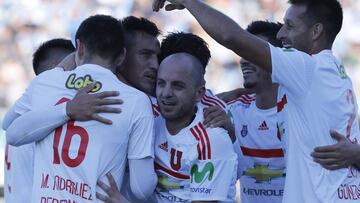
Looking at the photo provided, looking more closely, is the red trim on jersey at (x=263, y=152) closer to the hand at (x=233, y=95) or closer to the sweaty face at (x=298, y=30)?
the hand at (x=233, y=95)

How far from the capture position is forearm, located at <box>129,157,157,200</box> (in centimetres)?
467

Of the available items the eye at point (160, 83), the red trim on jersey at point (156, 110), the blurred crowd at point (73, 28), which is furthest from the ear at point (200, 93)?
the blurred crowd at point (73, 28)

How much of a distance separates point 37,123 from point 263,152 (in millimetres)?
1868

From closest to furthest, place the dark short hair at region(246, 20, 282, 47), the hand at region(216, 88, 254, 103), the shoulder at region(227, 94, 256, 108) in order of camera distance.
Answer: the dark short hair at region(246, 20, 282, 47) → the shoulder at region(227, 94, 256, 108) → the hand at region(216, 88, 254, 103)

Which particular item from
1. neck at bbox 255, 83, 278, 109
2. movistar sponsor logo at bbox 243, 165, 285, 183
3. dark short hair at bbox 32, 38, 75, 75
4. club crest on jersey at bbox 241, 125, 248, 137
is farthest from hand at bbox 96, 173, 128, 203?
dark short hair at bbox 32, 38, 75, 75

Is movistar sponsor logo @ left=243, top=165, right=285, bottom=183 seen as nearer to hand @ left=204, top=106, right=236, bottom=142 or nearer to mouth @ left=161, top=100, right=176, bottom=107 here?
hand @ left=204, top=106, right=236, bottom=142

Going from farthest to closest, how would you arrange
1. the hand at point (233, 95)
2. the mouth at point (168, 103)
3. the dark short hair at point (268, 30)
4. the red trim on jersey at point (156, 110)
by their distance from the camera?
the hand at point (233, 95), the dark short hair at point (268, 30), the red trim on jersey at point (156, 110), the mouth at point (168, 103)

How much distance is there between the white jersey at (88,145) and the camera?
4586 mm

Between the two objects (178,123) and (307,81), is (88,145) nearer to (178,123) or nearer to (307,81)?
(178,123)

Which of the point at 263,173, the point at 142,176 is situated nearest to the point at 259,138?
the point at 263,173

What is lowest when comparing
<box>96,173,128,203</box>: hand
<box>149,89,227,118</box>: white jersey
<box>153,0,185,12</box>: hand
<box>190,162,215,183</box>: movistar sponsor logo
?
<box>96,173,128,203</box>: hand

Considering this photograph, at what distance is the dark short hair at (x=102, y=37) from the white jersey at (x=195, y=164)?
0.61 metres

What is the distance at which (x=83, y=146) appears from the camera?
460 cm

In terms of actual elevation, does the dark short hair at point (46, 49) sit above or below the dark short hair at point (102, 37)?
above
